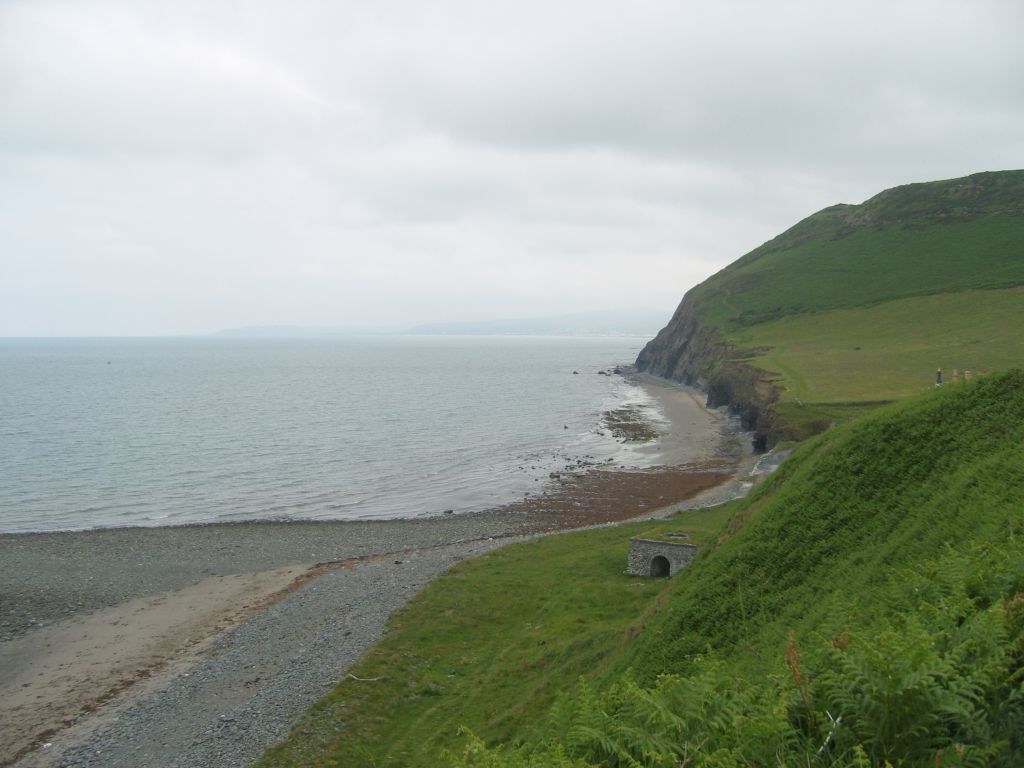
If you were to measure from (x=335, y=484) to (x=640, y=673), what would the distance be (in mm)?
55828

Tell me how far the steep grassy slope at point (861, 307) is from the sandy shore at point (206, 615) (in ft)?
112

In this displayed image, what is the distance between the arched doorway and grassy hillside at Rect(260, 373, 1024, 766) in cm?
150

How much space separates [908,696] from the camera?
6.83m

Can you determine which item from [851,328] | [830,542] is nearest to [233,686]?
[830,542]

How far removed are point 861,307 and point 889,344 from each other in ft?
113

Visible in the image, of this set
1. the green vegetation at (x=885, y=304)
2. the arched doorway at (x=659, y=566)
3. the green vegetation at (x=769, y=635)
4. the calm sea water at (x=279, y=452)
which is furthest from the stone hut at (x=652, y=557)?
the green vegetation at (x=885, y=304)

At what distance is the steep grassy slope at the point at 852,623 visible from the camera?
679 cm

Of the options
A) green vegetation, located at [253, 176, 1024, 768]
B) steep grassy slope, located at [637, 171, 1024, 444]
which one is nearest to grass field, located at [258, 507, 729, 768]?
green vegetation, located at [253, 176, 1024, 768]

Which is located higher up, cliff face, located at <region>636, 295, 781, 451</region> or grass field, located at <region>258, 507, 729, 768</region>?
cliff face, located at <region>636, 295, 781, 451</region>

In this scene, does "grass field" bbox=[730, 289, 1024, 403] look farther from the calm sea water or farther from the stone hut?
the stone hut

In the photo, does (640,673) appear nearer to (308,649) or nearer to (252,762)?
(252,762)

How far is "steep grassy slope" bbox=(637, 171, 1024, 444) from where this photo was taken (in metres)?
87.5

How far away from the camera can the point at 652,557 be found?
33.9 metres

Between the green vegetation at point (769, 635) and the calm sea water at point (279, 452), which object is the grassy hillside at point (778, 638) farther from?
the calm sea water at point (279, 452)
